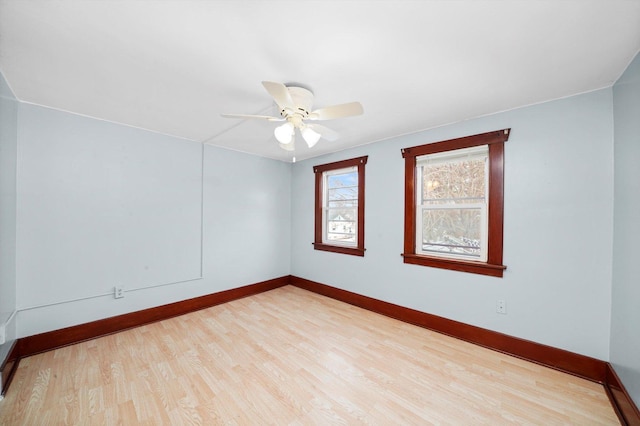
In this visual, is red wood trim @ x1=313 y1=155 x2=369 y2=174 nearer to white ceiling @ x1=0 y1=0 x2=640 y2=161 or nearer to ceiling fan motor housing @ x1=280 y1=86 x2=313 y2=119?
white ceiling @ x1=0 y1=0 x2=640 y2=161

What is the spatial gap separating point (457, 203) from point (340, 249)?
1770mm

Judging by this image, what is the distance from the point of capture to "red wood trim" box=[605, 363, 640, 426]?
1436 mm

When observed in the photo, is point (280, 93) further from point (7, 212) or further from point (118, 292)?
point (118, 292)

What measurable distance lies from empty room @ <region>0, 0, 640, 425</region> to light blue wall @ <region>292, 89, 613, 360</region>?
0.02 m

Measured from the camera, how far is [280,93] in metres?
1.57

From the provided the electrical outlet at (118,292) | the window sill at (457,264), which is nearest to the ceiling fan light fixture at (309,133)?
the window sill at (457,264)

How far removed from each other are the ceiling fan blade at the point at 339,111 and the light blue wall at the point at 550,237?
1514mm

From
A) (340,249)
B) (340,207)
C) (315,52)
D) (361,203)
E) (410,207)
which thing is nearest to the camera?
(315,52)

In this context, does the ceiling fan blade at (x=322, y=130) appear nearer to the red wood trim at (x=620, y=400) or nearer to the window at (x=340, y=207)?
the window at (x=340, y=207)

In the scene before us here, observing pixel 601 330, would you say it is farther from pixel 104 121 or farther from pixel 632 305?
pixel 104 121

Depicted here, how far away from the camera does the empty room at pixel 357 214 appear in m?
1.37

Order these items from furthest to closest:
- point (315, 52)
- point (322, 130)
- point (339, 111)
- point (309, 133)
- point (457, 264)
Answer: point (457, 264), point (322, 130), point (309, 133), point (339, 111), point (315, 52)

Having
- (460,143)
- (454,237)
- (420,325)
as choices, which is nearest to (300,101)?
(460,143)

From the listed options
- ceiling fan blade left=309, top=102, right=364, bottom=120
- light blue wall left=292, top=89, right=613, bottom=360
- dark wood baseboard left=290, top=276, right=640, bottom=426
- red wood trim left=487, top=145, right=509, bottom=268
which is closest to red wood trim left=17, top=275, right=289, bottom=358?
dark wood baseboard left=290, top=276, right=640, bottom=426
